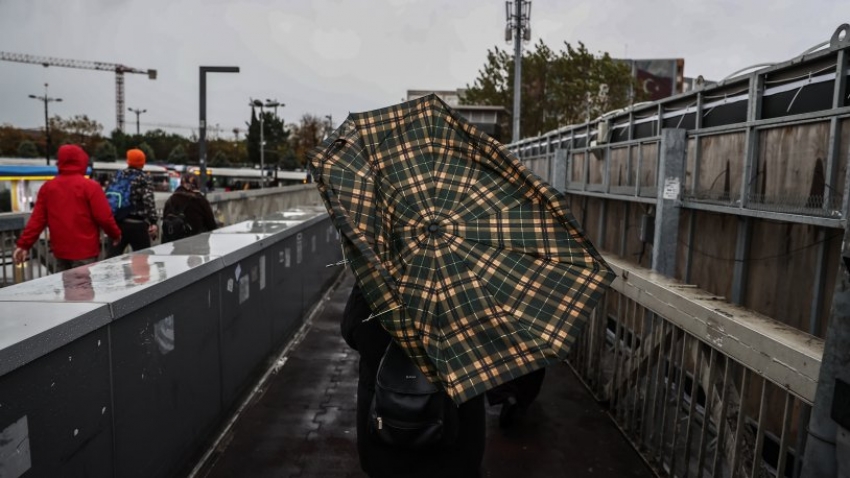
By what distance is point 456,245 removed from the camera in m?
2.37

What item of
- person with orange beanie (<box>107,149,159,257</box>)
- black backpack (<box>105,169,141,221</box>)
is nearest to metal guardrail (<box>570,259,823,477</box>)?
person with orange beanie (<box>107,149,159,257</box>)

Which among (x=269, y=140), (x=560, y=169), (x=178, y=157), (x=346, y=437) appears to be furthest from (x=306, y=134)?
(x=346, y=437)

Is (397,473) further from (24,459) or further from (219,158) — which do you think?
(219,158)

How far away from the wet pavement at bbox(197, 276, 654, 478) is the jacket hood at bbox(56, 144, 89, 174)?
264 cm

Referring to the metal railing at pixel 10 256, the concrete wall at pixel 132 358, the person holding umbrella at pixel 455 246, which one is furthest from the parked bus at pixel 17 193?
the person holding umbrella at pixel 455 246

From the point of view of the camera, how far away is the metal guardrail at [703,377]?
2703 millimetres

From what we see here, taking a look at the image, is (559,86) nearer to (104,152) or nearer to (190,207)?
(190,207)

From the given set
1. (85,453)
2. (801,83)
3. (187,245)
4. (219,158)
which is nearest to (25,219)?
(187,245)

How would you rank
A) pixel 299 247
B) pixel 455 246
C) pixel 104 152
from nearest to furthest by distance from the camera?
pixel 455 246 → pixel 299 247 → pixel 104 152

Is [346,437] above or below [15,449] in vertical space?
below

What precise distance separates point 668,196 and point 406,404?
4440mm

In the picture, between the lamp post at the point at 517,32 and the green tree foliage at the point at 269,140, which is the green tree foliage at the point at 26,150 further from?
the lamp post at the point at 517,32

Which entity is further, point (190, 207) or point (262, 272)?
point (190, 207)

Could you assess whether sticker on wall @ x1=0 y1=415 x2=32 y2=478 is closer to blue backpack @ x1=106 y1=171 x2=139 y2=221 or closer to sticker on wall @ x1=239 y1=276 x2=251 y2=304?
sticker on wall @ x1=239 y1=276 x2=251 y2=304
